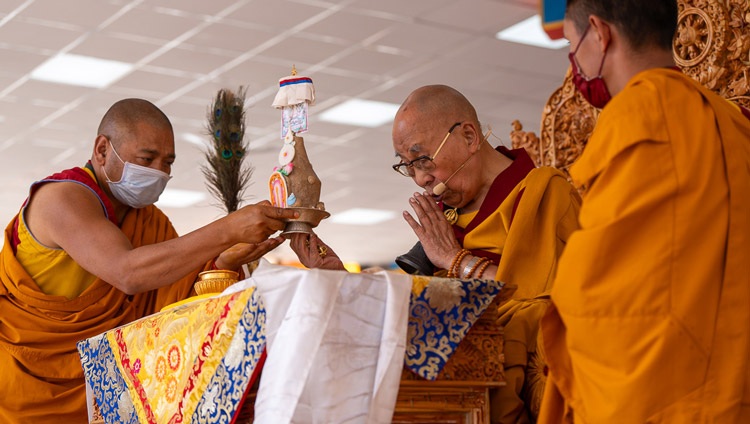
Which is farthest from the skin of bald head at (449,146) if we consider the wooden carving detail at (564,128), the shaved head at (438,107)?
the wooden carving detail at (564,128)

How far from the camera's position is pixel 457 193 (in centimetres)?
301

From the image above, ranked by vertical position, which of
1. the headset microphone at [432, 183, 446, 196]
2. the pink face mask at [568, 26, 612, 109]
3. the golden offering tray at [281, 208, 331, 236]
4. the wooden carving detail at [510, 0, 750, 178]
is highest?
the pink face mask at [568, 26, 612, 109]

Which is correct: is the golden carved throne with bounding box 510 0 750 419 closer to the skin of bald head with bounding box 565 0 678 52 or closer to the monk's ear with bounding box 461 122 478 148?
the monk's ear with bounding box 461 122 478 148

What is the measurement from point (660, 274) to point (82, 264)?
6.63 ft

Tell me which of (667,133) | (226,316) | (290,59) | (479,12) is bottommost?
(290,59)

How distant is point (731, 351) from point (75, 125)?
7.31 m

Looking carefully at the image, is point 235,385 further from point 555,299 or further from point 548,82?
point 548,82

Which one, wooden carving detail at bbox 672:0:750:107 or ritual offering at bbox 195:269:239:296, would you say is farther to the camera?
wooden carving detail at bbox 672:0:750:107

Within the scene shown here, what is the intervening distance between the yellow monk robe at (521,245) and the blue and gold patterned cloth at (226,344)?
0.29 metres

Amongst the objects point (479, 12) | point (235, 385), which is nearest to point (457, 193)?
point (235, 385)

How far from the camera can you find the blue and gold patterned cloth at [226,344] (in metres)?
1.91

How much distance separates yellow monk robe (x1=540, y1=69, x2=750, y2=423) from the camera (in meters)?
1.65

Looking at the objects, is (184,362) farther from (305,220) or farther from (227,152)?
(227,152)

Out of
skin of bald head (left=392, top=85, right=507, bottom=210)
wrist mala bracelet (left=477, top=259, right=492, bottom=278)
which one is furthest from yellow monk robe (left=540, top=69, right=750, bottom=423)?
skin of bald head (left=392, top=85, right=507, bottom=210)
